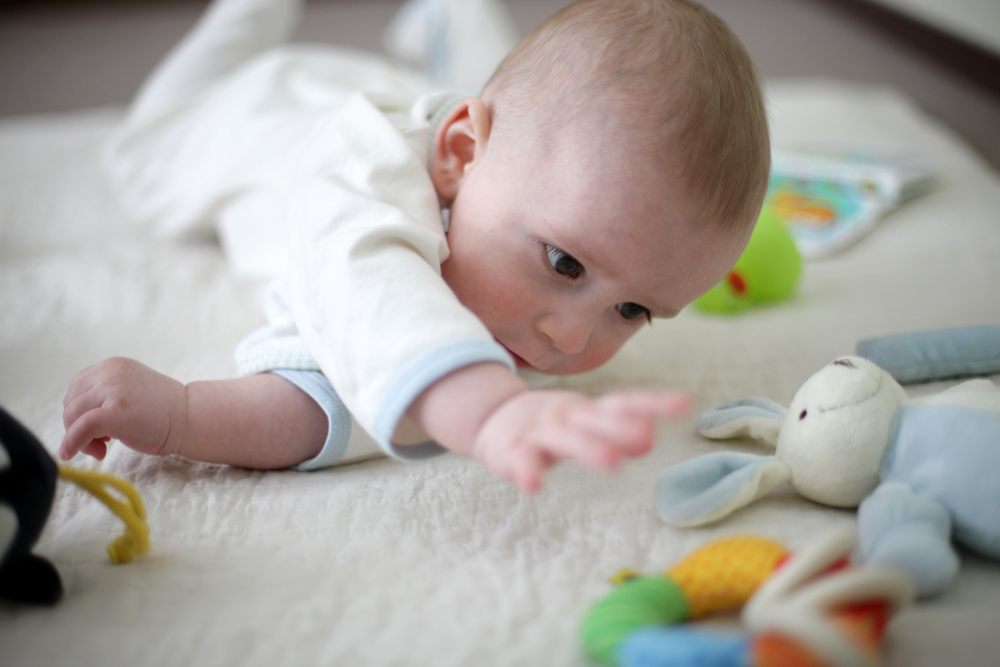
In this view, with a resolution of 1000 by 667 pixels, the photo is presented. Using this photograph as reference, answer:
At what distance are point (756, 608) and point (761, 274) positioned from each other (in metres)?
0.67

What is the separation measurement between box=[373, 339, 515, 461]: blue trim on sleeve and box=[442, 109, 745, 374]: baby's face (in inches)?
7.0

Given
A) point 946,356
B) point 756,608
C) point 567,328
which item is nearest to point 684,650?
point 756,608

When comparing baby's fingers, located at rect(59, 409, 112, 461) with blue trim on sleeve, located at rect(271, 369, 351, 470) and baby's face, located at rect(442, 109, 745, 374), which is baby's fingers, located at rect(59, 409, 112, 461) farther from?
baby's face, located at rect(442, 109, 745, 374)

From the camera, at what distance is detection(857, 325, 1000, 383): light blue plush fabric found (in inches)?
30.9

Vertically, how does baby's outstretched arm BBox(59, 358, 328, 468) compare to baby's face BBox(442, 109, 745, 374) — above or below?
below

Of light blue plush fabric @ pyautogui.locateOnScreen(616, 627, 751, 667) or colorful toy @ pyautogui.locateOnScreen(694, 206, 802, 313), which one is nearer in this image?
light blue plush fabric @ pyautogui.locateOnScreen(616, 627, 751, 667)

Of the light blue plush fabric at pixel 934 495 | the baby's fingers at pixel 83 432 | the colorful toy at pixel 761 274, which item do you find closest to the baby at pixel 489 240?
the baby's fingers at pixel 83 432

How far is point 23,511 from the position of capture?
1.54ft

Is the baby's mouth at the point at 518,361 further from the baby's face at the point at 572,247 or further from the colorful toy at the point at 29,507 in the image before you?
the colorful toy at the point at 29,507

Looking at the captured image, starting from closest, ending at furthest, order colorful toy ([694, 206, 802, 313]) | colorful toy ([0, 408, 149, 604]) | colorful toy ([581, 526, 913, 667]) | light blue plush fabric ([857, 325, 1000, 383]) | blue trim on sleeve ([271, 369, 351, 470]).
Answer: colorful toy ([581, 526, 913, 667])
colorful toy ([0, 408, 149, 604])
blue trim on sleeve ([271, 369, 351, 470])
light blue plush fabric ([857, 325, 1000, 383])
colorful toy ([694, 206, 802, 313])

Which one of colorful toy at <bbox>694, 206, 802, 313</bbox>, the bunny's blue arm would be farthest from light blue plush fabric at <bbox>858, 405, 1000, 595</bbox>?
colorful toy at <bbox>694, 206, 802, 313</bbox>

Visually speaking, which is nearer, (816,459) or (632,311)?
(816,459)

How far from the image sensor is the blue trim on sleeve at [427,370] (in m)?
0.49

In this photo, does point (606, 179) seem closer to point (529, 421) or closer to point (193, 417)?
point (529, 421)
